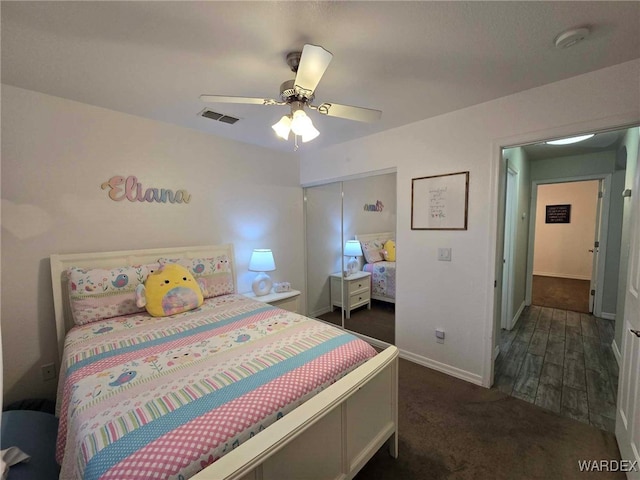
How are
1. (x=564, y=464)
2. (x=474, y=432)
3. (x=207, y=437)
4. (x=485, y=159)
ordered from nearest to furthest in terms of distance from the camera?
(x=207, y=437) < (x=564, y=464) < (x=474, y=432) < (x=485, y=159)

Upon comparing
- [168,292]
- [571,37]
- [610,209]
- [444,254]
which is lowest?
[168,292]

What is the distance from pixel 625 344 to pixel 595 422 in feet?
2.35

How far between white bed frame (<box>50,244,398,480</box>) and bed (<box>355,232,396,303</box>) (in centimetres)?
149

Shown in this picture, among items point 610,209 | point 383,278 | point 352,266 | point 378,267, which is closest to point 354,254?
point 352,266

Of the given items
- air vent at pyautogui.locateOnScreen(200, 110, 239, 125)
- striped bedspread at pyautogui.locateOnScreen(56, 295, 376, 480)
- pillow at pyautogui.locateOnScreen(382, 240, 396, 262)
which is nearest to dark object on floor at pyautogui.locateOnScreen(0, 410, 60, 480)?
striped bedspread at pyautogui.locateOnScreen(56, 295, 376, 480)

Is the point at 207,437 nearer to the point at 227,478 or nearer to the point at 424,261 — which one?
the point at 227,478

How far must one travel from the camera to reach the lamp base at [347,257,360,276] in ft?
11.1

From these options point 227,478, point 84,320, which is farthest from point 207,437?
point 84,320

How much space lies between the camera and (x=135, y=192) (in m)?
2.46

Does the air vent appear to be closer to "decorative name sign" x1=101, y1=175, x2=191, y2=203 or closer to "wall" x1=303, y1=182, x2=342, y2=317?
"decorative name sign" x1=101, y1=175, x2=191, y2=203

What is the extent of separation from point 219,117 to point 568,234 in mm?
7586

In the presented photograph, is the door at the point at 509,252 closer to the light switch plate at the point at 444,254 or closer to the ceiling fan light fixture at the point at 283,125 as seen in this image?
the light switch plate at the point at 444,254

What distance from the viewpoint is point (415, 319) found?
2730 millimetres

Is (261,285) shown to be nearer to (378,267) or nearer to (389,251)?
(378,267)
